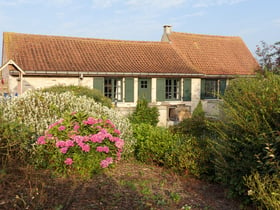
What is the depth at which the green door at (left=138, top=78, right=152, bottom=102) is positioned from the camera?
1766 centimetres

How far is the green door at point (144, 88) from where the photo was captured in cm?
1766

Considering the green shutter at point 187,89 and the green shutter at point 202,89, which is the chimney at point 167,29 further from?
the green shutter at point 187,89

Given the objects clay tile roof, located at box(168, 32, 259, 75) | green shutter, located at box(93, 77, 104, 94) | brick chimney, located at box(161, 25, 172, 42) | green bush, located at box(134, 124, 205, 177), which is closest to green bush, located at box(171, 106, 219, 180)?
green bush, located at box(134, 124, 205, 177)

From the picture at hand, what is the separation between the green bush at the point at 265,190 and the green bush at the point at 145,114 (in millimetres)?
10454

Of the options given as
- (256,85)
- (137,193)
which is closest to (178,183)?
(137,193)

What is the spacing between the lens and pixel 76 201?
427 cm

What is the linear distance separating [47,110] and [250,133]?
453 cm

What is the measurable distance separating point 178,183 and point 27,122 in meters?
3.47

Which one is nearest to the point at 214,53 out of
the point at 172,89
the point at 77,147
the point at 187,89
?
the point at 187,89

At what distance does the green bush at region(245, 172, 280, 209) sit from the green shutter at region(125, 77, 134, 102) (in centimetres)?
1337

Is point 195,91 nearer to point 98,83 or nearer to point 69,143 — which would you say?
point 98,83

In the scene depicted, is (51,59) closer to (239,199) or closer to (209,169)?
(209,169)

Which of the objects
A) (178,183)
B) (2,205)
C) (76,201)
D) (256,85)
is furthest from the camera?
(178,183)

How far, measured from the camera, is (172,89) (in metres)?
18.7
